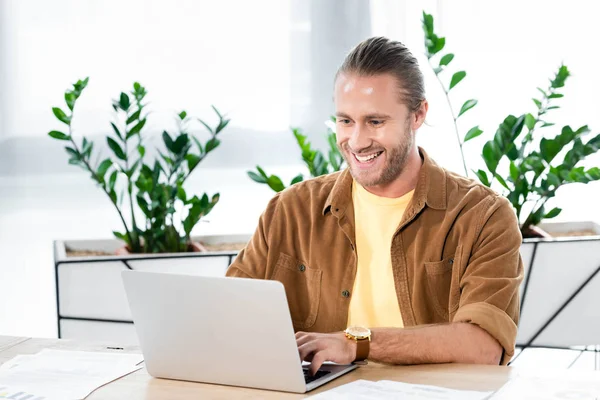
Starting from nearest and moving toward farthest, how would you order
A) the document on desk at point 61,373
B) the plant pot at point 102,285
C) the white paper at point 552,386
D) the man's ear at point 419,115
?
1. the white paper at point 552,386
2. the document on desk at point 61,373
3. the man's ear at point 419,115
4. the plant pot at point 102,285

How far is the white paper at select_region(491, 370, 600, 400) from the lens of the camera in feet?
5.22

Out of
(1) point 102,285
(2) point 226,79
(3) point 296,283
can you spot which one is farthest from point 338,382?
(2) point 226,79

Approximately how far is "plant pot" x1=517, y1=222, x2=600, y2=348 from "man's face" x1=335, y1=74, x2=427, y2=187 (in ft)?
3.96

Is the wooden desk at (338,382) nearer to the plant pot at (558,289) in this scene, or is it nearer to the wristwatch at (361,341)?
the wristwatch at (361,341)

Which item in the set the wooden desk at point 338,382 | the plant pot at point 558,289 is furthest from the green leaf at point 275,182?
the wooden desk at point 338,382

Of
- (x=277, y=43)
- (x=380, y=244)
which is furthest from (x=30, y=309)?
(x=380, y=244)

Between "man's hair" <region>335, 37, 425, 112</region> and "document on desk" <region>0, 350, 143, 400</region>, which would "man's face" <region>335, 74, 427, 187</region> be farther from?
"document on desk" <region>0, 350, 143, 400</region>

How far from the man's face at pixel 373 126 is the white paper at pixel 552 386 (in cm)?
65

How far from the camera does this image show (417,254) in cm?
216

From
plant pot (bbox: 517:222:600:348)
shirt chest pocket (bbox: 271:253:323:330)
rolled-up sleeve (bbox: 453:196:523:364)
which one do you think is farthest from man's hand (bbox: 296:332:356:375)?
plant pot (bbox: 517:222:600:348)

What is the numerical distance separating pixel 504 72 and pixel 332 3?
77 cm

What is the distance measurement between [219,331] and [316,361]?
20 cm

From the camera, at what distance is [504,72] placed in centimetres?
383

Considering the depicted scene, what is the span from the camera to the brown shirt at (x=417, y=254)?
6.70 ft
